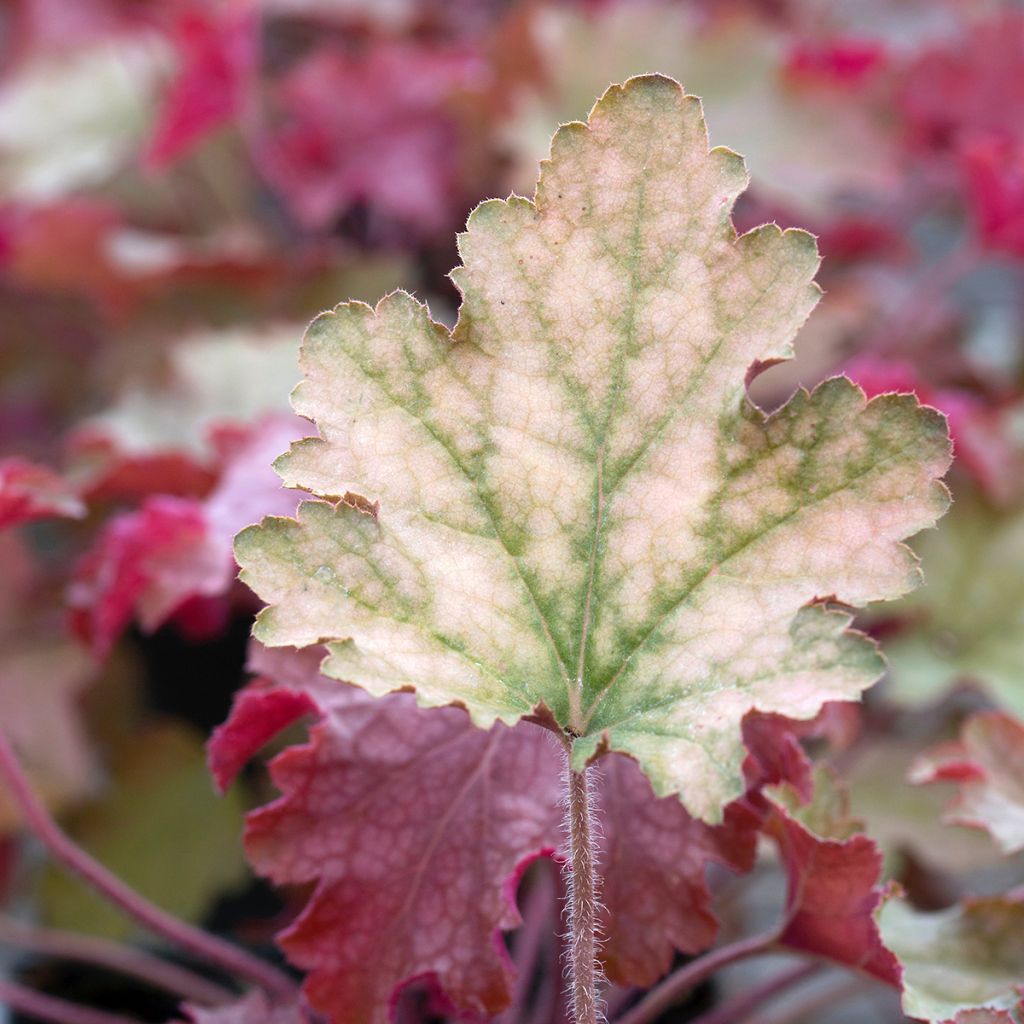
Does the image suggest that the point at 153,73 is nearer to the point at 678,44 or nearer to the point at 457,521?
the point at 678,44

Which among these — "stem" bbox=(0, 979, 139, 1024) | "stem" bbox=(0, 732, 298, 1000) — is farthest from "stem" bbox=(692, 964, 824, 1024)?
"stem" bbox=(0, 979, 139, 1024)

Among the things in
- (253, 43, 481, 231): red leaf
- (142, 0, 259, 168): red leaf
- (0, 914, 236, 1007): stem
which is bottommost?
(0, 914, 236, 1007): stem

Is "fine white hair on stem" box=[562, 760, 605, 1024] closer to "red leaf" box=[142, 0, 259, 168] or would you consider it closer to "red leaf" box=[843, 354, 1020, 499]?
"red leaf" box=[843, 354, 1020, 499]

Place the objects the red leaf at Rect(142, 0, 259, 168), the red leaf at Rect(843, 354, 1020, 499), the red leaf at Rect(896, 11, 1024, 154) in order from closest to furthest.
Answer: the red leaf at Rect(843, 354, 1020, 499) → the red leaf at Rect(142, 0, 259, 168) → the red leaf at Rect(896, 11, 1024, 154)

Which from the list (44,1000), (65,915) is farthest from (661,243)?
(65,915)

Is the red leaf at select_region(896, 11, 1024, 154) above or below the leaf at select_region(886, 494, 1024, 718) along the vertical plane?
above

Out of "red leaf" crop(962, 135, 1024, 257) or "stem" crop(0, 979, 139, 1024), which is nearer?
"stem" crop(0, 979, 139, 1024)
